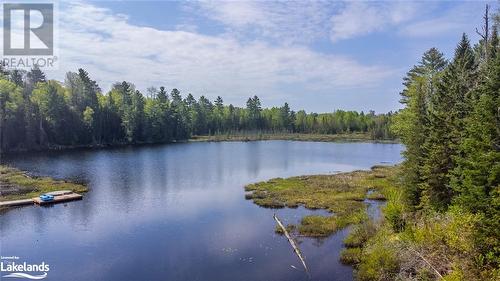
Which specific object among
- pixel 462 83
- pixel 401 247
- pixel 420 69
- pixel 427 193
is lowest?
pixel 401 247

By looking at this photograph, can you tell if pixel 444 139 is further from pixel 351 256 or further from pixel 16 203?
pixel 16 203

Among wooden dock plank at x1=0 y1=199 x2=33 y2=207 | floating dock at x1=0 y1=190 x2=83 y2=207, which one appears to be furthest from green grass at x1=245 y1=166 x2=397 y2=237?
wooden dock plank at x1=0 y1=199 x2=33 y2=207

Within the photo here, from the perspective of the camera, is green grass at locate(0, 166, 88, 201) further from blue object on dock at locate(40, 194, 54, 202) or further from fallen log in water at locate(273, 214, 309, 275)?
fallen log in water at locate(273, 214, 309, 275)

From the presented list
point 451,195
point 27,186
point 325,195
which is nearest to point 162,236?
point 451,195

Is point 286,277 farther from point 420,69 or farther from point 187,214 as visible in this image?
point 420,69

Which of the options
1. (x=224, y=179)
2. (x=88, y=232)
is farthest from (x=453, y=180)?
(x=224, y=179)

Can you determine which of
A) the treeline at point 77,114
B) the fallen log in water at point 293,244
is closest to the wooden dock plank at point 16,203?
the fallen log in water at point 293,244

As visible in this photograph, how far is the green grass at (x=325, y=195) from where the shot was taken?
41344 millimetres

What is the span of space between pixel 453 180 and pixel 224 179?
47881 millimetres

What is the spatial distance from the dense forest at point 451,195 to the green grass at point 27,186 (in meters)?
46.0

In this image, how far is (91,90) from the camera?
13900 centimetres

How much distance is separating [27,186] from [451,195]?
192 ft

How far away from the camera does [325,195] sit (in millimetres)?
57125

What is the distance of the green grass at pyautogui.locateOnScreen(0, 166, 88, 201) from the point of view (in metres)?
55.1
